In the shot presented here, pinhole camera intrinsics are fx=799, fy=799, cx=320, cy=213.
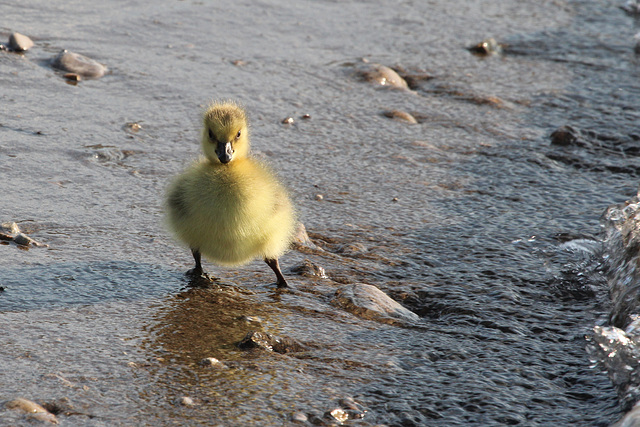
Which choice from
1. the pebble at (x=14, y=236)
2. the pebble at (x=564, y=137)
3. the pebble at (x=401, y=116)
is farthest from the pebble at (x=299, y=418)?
the pebble at (x=564, y=137)

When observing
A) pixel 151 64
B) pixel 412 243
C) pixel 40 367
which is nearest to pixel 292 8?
pixel 151 64

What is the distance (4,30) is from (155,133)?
228cm

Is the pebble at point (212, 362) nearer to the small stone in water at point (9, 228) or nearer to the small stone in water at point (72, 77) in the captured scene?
the small stone in water at point (9, 228)

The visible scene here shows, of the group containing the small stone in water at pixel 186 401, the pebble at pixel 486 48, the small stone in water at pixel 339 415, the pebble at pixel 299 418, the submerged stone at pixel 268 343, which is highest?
the pebble at pixel 486 48

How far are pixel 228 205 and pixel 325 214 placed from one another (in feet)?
3.89

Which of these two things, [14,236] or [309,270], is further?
[309,270]

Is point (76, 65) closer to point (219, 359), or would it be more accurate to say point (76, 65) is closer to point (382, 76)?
point (382, 76)

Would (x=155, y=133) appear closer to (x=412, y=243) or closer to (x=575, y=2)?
(x=412, y=243)

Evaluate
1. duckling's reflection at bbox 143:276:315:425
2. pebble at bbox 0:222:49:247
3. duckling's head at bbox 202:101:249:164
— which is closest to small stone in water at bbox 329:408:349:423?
duckling's reflection at bbox 143:276:315:425

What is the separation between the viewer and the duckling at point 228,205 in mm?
3861

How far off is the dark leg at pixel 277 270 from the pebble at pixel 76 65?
10.3ft

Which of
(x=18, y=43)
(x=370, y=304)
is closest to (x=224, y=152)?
(x=370, y=304)

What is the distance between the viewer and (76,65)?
6.46 m

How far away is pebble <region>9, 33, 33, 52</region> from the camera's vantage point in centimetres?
661
